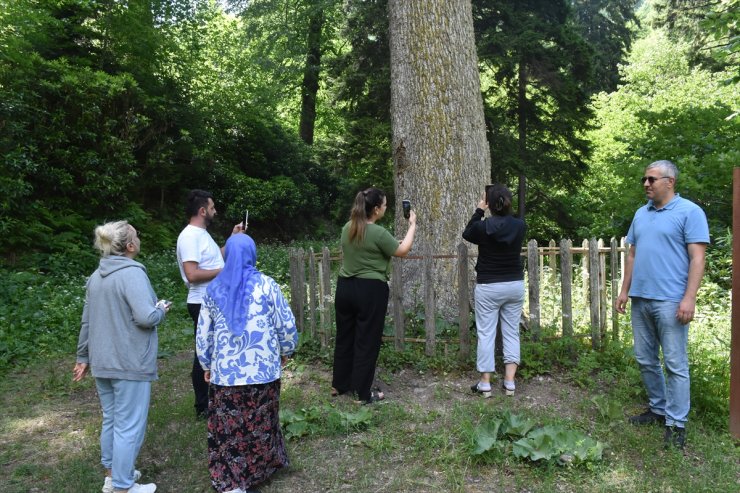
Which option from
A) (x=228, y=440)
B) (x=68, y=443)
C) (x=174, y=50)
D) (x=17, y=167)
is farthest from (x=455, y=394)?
(x=174, y=50)

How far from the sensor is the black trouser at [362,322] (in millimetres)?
4934

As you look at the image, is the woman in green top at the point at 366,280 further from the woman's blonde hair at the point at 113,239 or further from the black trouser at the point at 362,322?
the woman's blonde hair at the point at 113,239

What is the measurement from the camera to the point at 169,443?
4621 mm

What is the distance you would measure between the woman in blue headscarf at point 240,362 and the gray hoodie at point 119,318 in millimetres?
376

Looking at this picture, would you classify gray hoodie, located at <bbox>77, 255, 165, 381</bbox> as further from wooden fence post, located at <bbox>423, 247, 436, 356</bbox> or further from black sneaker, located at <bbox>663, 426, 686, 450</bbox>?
black sneaker, located at <bbox>663, 426, 686, 450</bbox>

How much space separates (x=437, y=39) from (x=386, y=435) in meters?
4.53

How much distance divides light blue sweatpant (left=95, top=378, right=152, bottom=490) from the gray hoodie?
101 millimetres

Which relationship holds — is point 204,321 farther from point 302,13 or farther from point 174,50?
Result: point 302,13

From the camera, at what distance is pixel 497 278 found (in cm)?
505

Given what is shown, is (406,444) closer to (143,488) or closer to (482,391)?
(482,391)

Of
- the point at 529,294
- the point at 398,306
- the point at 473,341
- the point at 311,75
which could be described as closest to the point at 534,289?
the point at 529,294

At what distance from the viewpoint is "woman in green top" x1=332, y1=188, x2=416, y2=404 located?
4895 millimetres

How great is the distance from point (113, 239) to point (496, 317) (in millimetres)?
3271

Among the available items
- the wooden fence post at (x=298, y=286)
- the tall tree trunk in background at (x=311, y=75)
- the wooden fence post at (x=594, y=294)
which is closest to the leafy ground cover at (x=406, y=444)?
the wooden fence post at (x=594, y=294)
